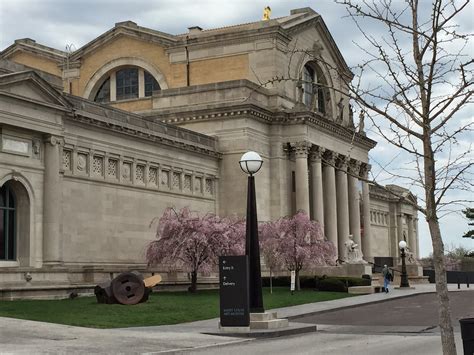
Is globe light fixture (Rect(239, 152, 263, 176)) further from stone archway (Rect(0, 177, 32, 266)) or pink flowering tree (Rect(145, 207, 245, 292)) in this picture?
pink flowering tree (Rect(145, 207, 245, 292))

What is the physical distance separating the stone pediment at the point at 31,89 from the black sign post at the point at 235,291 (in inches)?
655

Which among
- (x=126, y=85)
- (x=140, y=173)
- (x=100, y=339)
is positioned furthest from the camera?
(x=126, y=85)

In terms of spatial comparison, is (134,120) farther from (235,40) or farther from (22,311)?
(22,311)

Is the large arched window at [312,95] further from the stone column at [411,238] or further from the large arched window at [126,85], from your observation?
the stone column at [411,238]

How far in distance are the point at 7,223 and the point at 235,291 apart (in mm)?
17575

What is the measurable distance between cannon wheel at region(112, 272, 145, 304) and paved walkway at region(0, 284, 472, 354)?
18.5 ft

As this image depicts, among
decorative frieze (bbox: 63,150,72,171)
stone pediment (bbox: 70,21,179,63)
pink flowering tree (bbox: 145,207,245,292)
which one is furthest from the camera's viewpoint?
stone pediment (bbox: 70,21,179,63)

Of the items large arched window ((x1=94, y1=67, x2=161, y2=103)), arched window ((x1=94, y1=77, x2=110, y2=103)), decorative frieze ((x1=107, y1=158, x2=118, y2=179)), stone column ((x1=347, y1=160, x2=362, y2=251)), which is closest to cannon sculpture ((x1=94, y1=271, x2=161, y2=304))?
decorative frieze ((x1=107, y1=158, x2=118, y2=179))

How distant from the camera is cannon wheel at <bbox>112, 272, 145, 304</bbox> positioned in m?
31.4

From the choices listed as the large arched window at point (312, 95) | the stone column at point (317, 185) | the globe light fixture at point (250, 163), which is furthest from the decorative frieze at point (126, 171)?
the globe light fixture at point (250, 163)

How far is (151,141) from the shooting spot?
49500mm

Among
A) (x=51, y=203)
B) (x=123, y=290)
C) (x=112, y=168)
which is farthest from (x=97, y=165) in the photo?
(x=123, y=290)

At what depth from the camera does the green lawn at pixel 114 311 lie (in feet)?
85.3

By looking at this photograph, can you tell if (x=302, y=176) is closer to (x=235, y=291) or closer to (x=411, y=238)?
(x=235, y=291)
